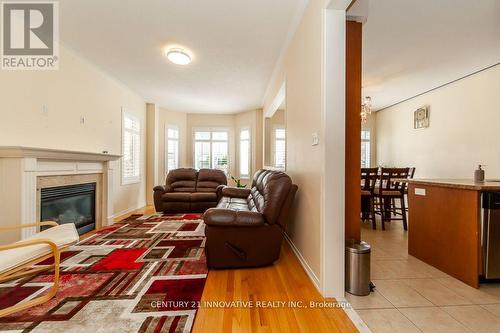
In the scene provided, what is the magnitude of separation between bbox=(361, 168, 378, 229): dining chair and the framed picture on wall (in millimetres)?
2626

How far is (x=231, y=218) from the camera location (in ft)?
7.27

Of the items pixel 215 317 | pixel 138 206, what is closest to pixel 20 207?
pixel 215 317

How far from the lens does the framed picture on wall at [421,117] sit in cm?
520

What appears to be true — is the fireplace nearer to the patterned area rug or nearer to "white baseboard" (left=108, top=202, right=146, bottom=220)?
"white baseboard" (left=108, top=202, right=146, bottom=220)

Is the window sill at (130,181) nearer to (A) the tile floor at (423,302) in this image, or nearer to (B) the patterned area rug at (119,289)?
(B) the patterned area rug at (119,289)

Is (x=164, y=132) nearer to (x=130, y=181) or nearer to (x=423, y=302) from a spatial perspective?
(x=130, y=181)

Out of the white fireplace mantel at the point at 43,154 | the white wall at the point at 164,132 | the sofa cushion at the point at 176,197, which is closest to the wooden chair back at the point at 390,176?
the sofa cushion at the point at 176,197

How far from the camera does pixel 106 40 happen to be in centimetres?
308

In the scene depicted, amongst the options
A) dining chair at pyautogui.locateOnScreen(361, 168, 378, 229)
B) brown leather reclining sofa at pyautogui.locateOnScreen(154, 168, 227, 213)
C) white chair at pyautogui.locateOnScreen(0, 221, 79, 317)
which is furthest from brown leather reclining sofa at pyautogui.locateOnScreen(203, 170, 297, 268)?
brown leather reclining sofa at pyautogui.locateOnScreen(154, 168, 227, 213)

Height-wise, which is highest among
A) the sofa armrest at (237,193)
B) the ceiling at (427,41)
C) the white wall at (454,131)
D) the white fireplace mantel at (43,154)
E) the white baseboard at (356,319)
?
the ceiling at (427,41)

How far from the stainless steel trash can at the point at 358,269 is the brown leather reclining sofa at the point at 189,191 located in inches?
136

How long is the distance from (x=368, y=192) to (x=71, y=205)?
16.0ft

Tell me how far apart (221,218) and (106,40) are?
9.83ft

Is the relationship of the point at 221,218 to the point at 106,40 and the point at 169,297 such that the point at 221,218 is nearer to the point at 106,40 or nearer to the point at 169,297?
the point at 169,297
